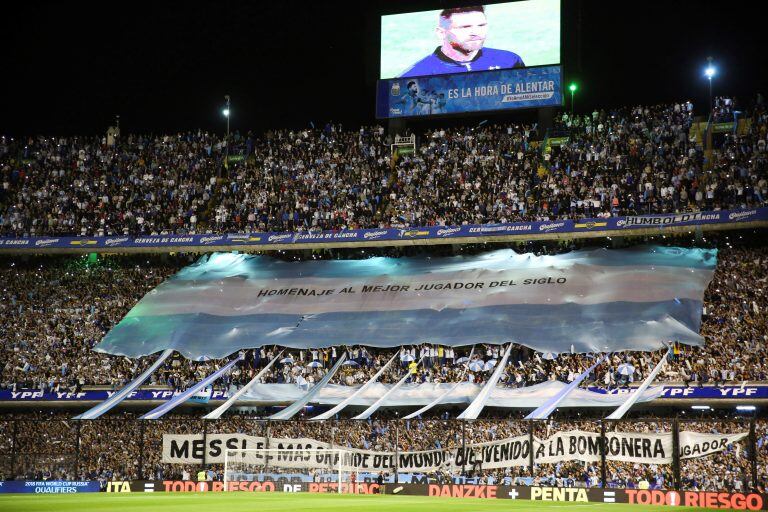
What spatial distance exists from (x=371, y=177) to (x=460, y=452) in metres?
24.1

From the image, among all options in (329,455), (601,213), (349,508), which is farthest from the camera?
(601,213)

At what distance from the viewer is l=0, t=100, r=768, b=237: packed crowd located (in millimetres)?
49219

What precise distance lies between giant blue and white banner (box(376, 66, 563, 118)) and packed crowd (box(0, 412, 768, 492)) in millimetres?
19181

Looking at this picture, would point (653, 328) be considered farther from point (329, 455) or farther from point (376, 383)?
point (329, 455)

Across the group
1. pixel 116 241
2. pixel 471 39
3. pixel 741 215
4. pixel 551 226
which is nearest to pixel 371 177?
pixel 471 39

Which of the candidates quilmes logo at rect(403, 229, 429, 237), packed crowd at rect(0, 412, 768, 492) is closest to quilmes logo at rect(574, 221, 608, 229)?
quilmes logo at rect(403, 229, 429, 237)

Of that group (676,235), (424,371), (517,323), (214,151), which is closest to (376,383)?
(424,371)

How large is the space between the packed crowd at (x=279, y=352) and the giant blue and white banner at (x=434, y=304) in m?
0.94

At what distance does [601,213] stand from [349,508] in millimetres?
27905

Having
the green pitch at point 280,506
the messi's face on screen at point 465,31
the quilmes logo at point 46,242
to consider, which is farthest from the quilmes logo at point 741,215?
the quilmes logo at point 46,242

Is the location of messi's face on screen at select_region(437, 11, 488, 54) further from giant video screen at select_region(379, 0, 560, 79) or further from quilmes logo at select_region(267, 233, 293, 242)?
quilmes logo at select_region(267, 233, 293, 242)

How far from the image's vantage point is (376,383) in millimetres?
44219

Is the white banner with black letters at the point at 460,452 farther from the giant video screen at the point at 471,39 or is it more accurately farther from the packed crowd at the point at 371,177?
the giant video screen at the point at 471,39

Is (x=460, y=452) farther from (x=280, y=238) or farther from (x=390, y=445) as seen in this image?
(x=280, y=238)
